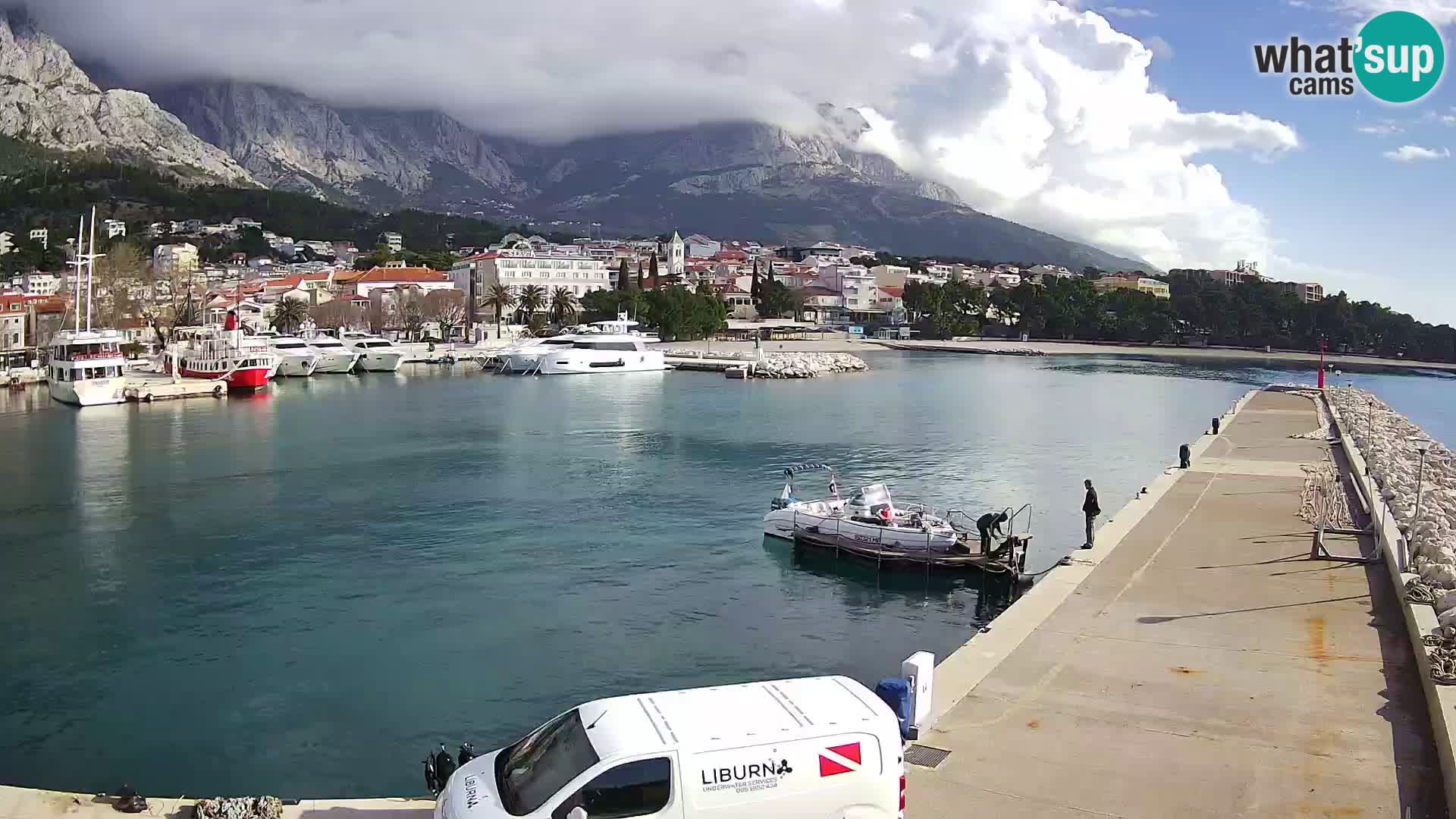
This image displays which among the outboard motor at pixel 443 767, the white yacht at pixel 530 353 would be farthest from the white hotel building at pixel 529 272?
the outboard motor at pixel 443 767

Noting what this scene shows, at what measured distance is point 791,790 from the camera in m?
6.58

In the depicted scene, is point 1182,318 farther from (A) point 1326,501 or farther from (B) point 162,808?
(B) point 162,808

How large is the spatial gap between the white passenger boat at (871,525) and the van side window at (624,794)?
13.8 metres

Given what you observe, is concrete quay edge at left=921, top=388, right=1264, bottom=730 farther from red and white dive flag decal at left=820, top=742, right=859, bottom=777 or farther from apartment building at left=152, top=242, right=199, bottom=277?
apartment building at left=152, top=242, right=199, bottom=277

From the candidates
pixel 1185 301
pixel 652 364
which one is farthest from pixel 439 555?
pixel 1185 301

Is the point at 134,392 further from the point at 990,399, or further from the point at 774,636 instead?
the point at 774,636

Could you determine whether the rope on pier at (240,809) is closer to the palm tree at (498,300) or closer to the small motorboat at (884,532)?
the small motorboat at (884,532)

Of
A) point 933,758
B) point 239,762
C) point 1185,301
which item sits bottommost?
point 239,762

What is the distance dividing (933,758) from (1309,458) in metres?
23.3

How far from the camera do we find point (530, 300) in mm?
112250

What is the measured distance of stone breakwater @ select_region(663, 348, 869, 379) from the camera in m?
75.5

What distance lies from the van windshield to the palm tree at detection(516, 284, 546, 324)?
105682 millimetres

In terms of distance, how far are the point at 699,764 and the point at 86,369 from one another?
5823cm

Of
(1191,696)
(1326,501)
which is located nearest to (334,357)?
(1326,501)
